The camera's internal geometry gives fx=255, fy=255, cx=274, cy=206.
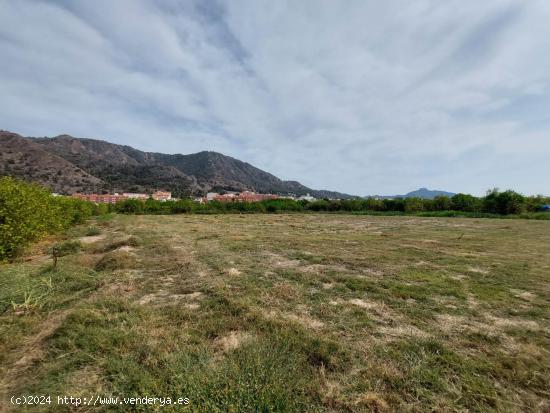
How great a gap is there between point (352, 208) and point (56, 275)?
160 ft

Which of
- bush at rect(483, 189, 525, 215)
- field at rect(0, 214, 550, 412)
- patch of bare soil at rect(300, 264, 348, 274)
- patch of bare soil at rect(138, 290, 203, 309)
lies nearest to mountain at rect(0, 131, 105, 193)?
field at rect(0, 214, 550, 412)

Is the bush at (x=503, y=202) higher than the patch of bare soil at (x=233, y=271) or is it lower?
higher

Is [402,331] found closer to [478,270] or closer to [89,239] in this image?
[478,270]

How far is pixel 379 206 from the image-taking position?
158 ft

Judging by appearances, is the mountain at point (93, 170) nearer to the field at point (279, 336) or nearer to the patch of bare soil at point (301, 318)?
the field at point (279, 336)

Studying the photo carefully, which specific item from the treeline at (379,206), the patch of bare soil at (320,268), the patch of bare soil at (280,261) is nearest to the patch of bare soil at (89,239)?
the patch of bare soil at (280,261)

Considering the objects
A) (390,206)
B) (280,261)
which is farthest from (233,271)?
(390,206)

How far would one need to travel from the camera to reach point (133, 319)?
4559 mm

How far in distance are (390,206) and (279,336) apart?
48.5m

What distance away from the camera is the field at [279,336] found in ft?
9.59

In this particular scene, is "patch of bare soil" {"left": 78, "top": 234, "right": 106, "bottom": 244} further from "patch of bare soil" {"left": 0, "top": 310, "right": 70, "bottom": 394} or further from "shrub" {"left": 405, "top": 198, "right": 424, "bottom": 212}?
"shrub" {"left": 405, "top": 198, "right": 424, "bottom": 212}

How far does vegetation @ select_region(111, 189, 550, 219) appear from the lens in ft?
118

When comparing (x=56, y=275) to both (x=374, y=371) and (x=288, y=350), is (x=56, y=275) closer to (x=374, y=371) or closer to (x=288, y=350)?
(x=288, y=350)

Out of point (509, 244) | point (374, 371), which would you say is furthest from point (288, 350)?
point (509, 244)
